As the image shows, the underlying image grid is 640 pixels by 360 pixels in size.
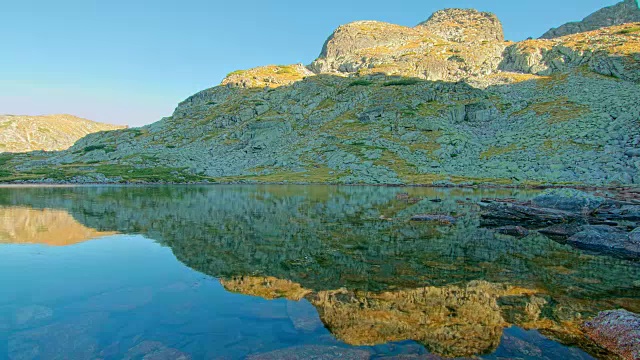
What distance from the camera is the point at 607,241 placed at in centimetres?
2525

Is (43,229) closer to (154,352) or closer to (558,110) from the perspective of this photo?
(154,352)

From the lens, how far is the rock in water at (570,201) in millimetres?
37250

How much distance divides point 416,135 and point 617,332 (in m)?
142

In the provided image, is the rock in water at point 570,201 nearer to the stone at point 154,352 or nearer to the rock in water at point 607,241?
the rock in water at point 607,241

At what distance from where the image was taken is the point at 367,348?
9.96m

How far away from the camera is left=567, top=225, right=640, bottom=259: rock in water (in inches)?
919

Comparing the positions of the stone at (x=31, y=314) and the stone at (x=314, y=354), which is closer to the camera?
the stone at (x=314, y=354)

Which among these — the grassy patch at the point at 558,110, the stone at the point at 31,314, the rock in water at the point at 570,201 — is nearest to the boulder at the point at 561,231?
the rock in water at the point at 570,201

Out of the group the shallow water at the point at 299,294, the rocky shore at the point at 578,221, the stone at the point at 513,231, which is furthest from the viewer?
the stone at the point at 513,231

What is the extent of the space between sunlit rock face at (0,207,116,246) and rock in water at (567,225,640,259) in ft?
119

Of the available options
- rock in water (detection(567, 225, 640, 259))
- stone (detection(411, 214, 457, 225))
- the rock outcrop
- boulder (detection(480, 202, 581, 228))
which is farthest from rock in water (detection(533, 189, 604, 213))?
the rock outcrop

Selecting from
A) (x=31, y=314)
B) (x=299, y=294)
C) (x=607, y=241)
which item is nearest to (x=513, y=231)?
(x=607, y=241)

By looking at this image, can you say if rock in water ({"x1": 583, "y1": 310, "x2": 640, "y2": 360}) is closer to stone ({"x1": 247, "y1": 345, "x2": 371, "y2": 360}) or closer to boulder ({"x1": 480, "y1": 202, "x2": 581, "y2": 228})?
stone ({"x1": 247, "y1": 345, "x2": 371, "y2": 360})

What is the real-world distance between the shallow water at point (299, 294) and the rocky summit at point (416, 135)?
282 ft
